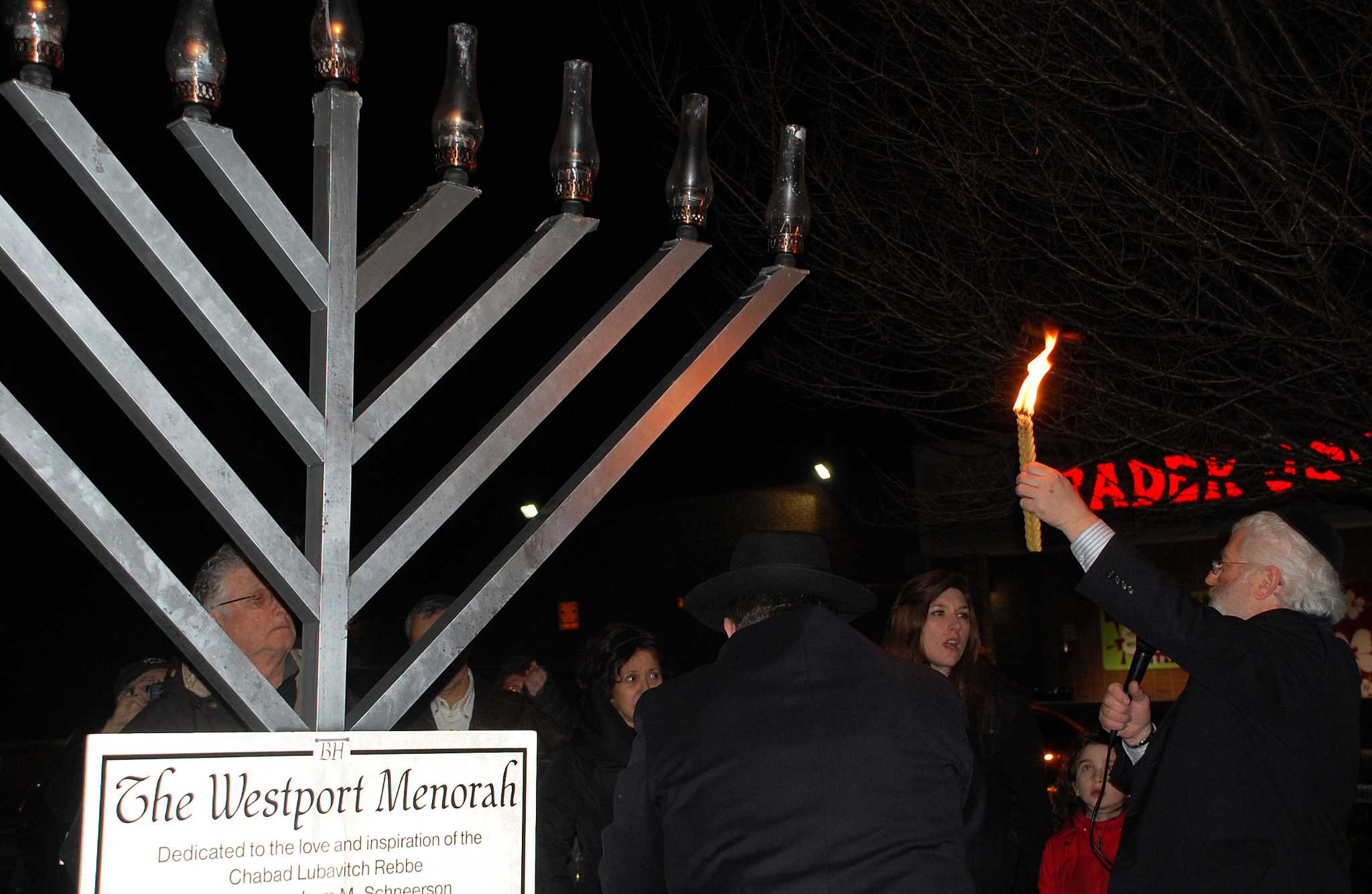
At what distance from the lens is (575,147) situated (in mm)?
2475

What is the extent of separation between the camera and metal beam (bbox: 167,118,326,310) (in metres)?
2.10

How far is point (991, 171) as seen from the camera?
18.9ft

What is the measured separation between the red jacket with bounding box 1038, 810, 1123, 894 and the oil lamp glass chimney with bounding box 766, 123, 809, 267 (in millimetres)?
2431

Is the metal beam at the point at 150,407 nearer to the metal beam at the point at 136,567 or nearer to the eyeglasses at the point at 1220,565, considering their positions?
the metal beam at the point at 136,567

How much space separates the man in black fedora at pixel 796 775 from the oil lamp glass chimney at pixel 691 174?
0.83m

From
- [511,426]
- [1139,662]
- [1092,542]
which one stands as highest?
[511,426]

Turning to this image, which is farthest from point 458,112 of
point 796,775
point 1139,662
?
point 1139,662

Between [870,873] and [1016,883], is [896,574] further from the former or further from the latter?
[870,873]

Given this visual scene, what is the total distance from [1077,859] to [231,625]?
284 centimetres

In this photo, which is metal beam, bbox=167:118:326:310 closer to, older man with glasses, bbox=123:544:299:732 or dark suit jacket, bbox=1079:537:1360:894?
older man with glasses, bbox=123:544:299:732

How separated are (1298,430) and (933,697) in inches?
212

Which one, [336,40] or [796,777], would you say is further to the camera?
[796,777]

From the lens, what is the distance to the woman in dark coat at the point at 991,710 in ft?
13.2

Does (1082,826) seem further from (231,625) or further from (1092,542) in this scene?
(231,625)
